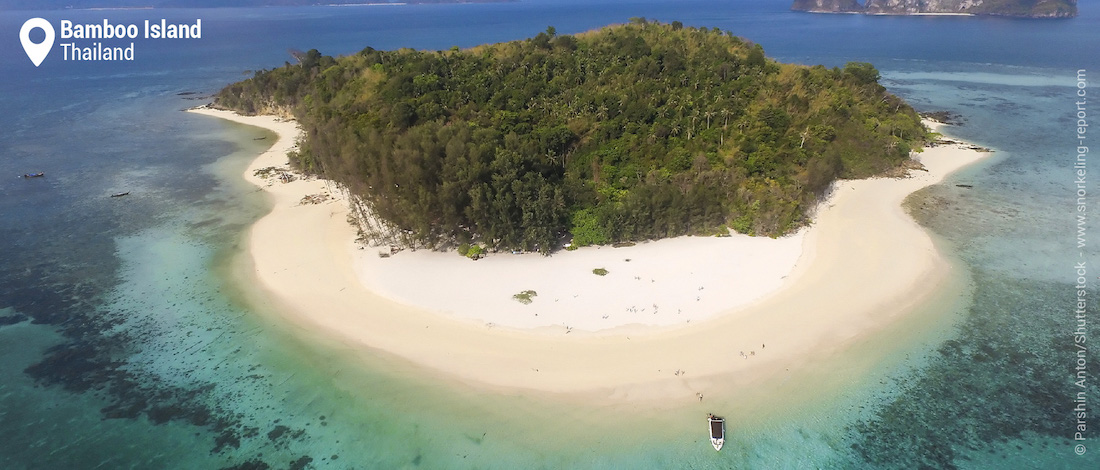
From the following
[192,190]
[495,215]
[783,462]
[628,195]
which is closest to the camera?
[783,462]

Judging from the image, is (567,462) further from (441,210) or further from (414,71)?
(414,71)

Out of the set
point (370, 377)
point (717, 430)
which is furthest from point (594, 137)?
point (717, 430)

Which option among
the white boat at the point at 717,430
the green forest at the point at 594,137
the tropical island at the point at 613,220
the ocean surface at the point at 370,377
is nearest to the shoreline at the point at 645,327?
the tropical island at the point at 613,220

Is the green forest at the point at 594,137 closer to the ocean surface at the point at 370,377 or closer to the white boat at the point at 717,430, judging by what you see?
the ocean surface at the point at 370,377

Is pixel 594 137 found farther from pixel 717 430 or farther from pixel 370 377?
pixel 717 430

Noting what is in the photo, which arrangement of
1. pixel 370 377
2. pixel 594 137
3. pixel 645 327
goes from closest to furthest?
pixel 370 377 → pixel 645 327 → pixel 594 137

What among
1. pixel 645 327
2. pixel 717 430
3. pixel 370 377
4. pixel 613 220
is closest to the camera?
pixel 717 430

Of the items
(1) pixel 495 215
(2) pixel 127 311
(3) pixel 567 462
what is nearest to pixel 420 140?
(1) pixel 495 215

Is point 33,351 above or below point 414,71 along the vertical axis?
below
